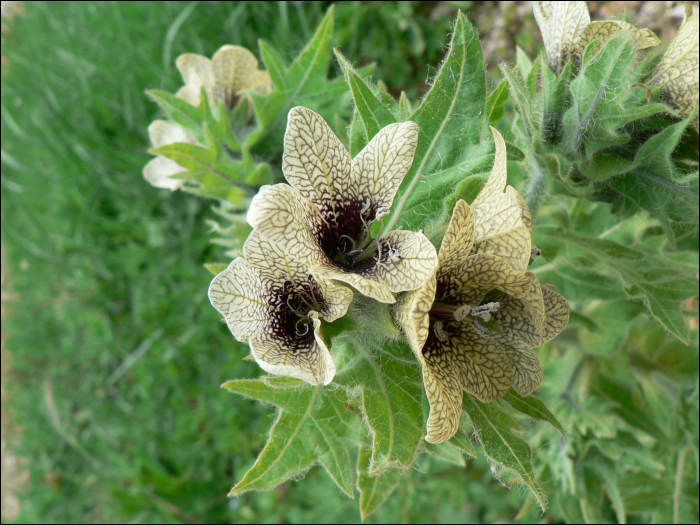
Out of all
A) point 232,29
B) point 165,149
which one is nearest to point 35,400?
point 232,29

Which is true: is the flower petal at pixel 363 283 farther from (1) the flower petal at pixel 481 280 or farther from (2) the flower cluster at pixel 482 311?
(1) the flower petal at pixel 481 280

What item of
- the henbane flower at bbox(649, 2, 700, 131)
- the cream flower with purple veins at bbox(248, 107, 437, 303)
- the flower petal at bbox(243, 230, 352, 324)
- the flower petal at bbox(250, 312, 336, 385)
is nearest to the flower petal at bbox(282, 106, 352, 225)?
the cream flower with purple veins at bbox(248, 107, 437, 303)

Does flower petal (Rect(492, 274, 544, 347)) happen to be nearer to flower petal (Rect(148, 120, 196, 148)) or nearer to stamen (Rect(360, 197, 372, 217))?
stamen (Rect(360, 197, 372, 217))

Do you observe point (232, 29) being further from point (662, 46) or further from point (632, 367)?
point (632, 367)

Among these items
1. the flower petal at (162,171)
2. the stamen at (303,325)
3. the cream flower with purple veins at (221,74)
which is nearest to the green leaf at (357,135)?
the stamen at (303,325)

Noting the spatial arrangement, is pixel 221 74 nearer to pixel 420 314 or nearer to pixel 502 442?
pixel 420 314

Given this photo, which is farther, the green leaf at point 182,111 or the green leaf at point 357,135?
the green leaf at point 182,111
